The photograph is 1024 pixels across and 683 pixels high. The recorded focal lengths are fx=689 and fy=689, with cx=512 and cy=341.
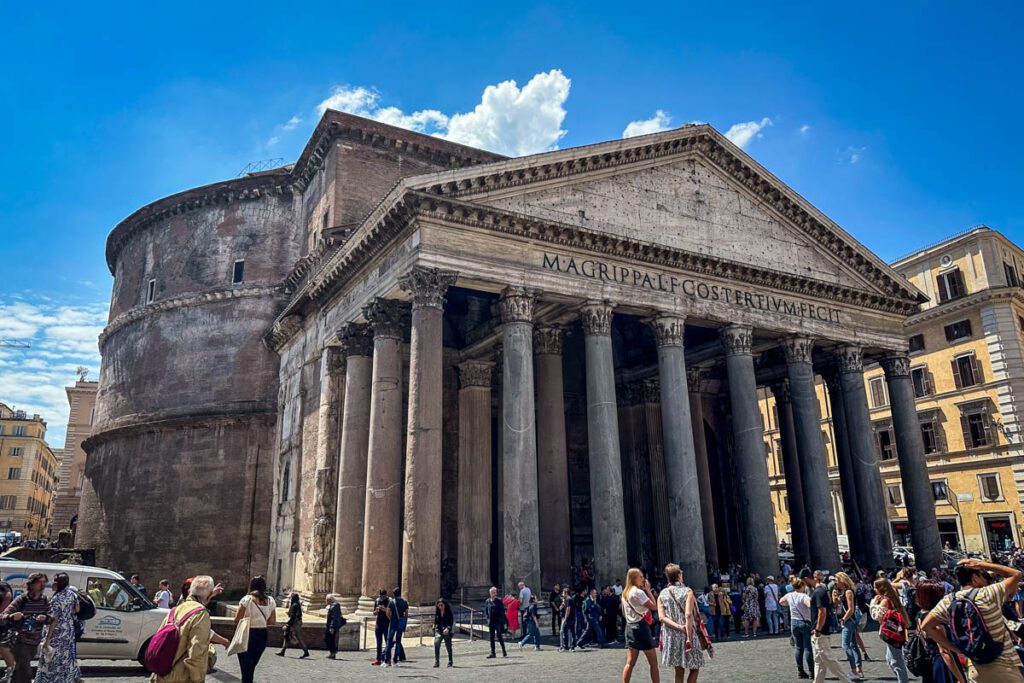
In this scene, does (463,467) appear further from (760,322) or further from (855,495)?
(855,495)

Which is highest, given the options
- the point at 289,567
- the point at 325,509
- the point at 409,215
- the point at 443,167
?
the point at 443,167

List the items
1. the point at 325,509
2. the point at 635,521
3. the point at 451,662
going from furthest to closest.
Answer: the point at 635,521
the point at 325,509
the point at 451,662

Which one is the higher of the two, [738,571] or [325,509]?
[325,509]

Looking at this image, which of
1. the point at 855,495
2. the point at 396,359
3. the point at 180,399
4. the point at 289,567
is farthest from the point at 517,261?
the point at 180,399

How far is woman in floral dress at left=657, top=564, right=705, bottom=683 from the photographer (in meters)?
5.93

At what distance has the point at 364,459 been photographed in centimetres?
1580

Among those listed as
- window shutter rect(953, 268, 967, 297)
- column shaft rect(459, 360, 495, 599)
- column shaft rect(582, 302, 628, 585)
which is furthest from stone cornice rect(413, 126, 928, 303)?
window shutter rect(953, 268, 967, 297)

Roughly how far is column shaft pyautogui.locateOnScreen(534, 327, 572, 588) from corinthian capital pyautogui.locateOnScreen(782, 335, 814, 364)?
20.4 feet

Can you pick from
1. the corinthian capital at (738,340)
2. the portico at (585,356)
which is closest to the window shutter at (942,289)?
the portico at (585,356)

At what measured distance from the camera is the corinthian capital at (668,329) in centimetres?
1588

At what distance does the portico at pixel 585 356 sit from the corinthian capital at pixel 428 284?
0.04 metres

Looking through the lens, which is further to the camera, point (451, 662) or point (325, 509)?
point (325, 509)

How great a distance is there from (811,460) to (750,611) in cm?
520

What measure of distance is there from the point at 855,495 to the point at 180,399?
21394mm
